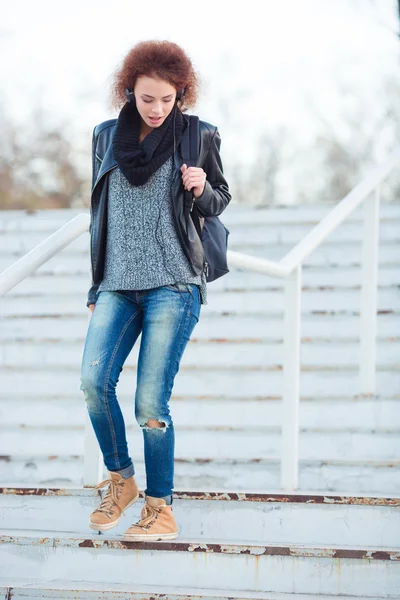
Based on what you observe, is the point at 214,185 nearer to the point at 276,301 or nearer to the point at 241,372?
the point at 241,372

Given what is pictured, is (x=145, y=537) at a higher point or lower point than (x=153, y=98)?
lower

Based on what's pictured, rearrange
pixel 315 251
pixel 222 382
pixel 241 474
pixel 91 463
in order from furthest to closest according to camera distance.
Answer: pixel 315 251
pixel 222 382
pixel 241 474
pixel 91 463

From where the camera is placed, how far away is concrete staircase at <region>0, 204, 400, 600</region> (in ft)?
8.59

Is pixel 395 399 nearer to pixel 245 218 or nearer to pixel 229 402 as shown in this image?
pixel 229 402

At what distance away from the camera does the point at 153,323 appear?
2.53 meters

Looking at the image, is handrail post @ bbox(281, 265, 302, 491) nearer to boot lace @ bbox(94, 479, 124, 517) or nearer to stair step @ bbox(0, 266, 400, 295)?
boot lace @ bbox(94, 479, 124, 517)

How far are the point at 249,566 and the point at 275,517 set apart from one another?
0.28 meters

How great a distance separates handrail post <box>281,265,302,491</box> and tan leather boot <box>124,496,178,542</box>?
1.95 feet

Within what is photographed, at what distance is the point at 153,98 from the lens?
2.50 metres

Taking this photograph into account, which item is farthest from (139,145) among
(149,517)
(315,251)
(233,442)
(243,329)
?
(315,251)

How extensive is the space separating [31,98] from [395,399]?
17215mm

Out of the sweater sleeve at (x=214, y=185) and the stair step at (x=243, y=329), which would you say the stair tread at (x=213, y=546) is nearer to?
the sweater sleeve at (x=214, y=185)

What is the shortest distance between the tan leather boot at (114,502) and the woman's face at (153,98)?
3.54 ft

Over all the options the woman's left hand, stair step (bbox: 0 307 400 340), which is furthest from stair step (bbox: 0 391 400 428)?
the woman's left hand
